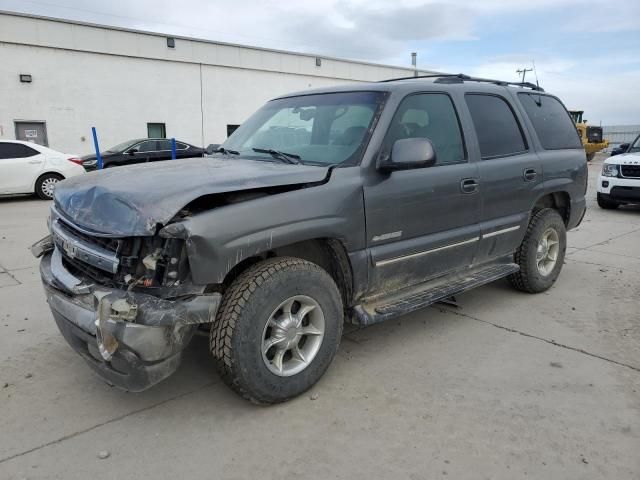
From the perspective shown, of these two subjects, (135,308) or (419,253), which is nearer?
(135,308)

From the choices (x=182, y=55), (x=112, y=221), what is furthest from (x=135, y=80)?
(x=112, y=221)

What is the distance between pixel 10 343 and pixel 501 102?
450cm

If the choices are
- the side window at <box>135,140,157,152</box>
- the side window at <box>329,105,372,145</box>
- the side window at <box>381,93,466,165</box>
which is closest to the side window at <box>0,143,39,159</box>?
the side window at <box>135,140,157,152</box>

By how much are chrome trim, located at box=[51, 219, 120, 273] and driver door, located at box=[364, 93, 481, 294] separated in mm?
1540

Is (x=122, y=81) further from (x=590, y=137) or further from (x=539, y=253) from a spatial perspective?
(x=590, y=137)

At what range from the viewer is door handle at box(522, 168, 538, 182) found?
177 inches

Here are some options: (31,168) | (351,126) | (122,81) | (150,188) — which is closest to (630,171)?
(351,126)

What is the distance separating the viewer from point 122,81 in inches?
804

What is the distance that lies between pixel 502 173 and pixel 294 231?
2.21m

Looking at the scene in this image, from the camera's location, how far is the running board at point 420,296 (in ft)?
11.1

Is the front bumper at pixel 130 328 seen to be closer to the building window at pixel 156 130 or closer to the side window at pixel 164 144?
the side window at pixel 164 144

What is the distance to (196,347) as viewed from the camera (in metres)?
3.85

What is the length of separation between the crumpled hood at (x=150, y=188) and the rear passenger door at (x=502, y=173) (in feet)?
5.47

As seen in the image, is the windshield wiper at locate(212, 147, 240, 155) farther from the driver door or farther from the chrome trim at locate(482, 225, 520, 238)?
the chrome trim at locate(482, 225, 520, 238)
